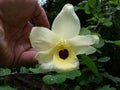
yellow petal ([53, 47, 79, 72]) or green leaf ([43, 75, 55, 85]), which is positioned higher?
yellow petal ([53, 47, 79, 72])

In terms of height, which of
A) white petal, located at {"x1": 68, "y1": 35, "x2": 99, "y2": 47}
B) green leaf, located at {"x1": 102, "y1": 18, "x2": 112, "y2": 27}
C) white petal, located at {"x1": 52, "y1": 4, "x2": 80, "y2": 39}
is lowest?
green leaf, located at {"x1": 102, "y1": 18, "x2": 112, "y2": 27}

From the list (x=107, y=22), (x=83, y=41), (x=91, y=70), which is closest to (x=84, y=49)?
(x=83, y=41)

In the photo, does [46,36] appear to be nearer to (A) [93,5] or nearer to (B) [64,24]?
(B) [64,24]

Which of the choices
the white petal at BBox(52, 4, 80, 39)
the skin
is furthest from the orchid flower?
the skin

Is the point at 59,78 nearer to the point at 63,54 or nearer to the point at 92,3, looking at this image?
the point at 92,3

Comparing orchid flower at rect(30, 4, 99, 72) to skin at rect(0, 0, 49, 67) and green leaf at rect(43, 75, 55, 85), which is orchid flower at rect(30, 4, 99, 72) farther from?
green leaf at rect(43, 75, 55, 85)

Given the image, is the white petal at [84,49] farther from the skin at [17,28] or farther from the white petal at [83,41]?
the skin at [17,28]
